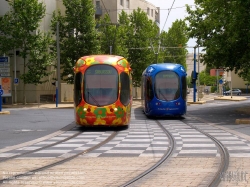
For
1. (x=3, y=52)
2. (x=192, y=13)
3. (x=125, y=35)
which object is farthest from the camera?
(x=125, y=35)

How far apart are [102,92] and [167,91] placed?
25.3 ft

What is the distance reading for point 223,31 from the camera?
32219mm

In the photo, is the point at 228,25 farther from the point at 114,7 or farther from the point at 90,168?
the point at 114,7

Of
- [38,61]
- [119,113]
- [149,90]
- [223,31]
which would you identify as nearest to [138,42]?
[38,61]

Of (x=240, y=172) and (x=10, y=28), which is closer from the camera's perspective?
(x=240, y=172)

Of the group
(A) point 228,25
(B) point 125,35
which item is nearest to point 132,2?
(B) point 125,35

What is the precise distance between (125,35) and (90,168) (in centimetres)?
5192

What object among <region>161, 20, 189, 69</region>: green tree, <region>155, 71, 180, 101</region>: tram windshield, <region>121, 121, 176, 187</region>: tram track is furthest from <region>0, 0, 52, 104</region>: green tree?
<region>161, 20, 189, 69</region>: green tree

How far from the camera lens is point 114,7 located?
74.2 m

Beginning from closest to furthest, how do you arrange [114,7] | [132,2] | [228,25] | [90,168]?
1. [90,168]
2. [228,25]
3. [114,7]
4. [132,2]

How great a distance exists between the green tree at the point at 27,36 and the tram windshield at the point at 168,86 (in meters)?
22.0

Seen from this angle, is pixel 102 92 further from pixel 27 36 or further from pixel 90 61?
pixel 27 36

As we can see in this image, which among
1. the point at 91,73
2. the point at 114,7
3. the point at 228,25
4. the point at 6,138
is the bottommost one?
the point at 6,138

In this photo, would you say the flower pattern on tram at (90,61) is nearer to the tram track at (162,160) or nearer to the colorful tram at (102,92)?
the colorful tram at (102,92)
